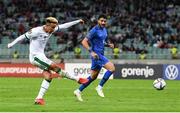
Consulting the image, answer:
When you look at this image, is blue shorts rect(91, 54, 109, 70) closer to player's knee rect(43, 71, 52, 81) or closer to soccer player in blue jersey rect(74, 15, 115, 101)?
soccer player in blue jersey rect(74, 15, 115, 101)

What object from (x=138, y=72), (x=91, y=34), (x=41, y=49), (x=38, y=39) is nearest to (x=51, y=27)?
(x=38, y=39)

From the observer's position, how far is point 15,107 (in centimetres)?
1543

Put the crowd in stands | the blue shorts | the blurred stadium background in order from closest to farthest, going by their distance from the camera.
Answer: the blue shorts < the blurred stadium background < the crowd in stands

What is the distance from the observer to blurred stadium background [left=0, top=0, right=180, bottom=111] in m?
41.3

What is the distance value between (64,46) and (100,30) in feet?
89.4

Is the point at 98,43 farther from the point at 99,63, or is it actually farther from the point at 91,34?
the point at 99,63

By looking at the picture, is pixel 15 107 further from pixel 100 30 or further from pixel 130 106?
pixel 100 30

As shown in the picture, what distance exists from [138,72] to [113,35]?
7422 millimetres

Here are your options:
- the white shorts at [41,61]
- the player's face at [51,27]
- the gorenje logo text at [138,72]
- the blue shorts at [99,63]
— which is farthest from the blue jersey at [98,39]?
the gorenje logo text at [138,72]

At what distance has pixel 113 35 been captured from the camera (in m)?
47.1

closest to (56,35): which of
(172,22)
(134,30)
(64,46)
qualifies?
(64,46)

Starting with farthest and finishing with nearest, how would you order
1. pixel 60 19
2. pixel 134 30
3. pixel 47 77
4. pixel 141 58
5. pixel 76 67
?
1. pixel 60 19
2. pixel 134 30
3. pixel 141 58
4. pixel 76 67
5. pixel 47 77

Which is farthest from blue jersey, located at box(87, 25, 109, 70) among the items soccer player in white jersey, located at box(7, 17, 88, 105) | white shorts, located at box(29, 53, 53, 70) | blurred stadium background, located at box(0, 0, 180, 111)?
blurred stadium background, located at box(0, 0, 180, 111)

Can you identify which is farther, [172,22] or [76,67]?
[172,22]
